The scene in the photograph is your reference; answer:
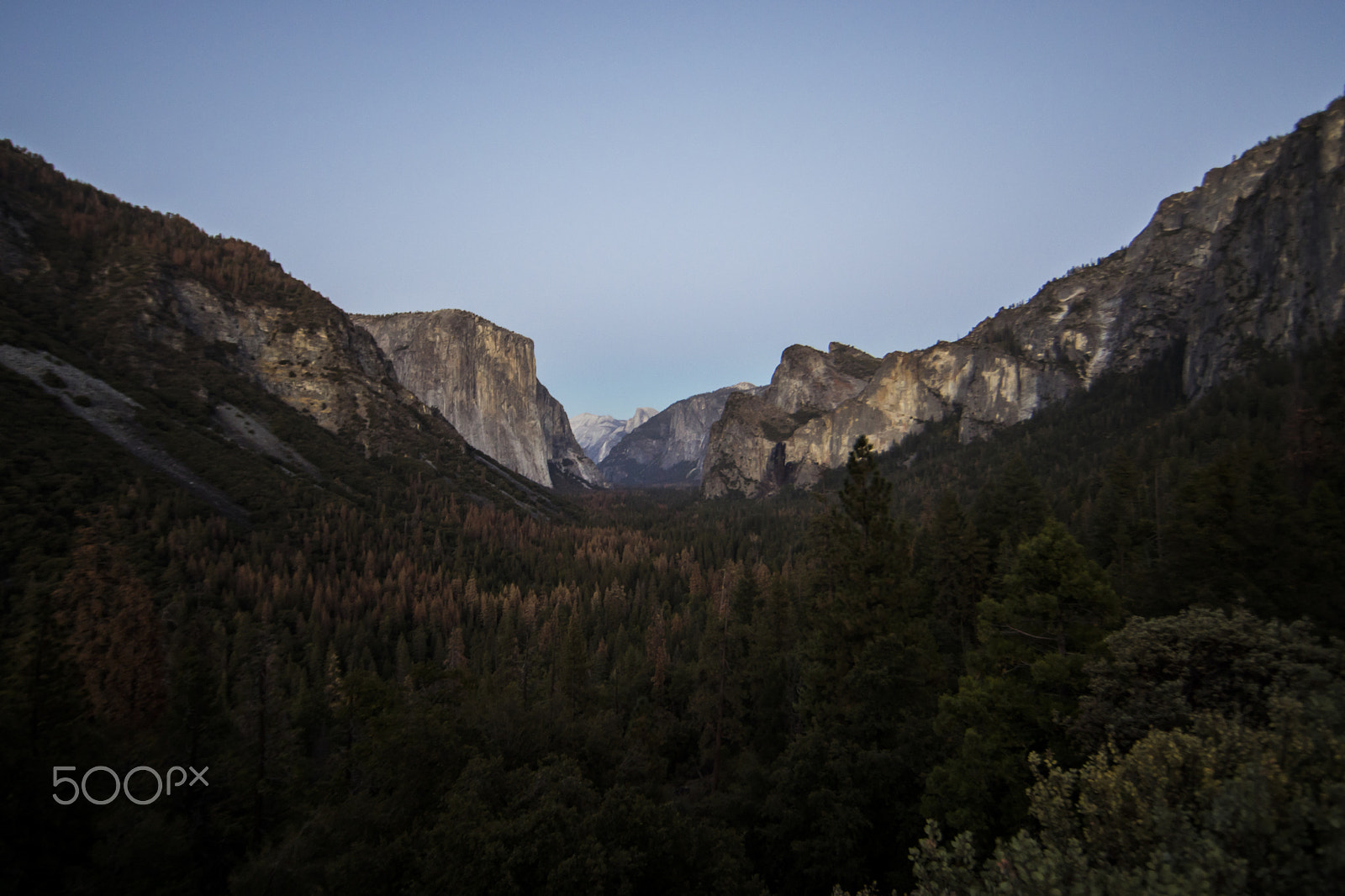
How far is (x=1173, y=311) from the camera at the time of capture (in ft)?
374

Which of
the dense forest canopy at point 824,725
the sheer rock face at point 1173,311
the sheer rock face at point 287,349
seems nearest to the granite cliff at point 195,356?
the sheer rock face at point 287,349

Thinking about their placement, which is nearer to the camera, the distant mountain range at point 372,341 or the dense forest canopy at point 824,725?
the dense forest canopy at point 824,725

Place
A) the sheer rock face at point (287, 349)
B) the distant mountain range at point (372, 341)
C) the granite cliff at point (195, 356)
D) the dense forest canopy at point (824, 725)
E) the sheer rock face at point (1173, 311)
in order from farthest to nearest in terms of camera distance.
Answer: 1. the sheer rock face at point (287, 349)
2. the granite cliff at point (195, 356)
3. the distant mountain range at point (372, 341)
4. the sheer rock face at point (1173, 311)
5. the dense forest canopy at point (824, 725)

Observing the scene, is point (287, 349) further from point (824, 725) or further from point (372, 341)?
point (824, 725)

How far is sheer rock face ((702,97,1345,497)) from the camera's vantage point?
70.8 meters

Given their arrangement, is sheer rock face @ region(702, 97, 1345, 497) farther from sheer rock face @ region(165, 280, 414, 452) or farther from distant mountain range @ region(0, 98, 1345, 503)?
sheer rock face @ region(165, 280, 414, 452)

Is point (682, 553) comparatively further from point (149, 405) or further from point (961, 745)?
point (149, 405)

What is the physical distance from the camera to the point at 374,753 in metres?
17.8

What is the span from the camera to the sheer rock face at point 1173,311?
70.8 m

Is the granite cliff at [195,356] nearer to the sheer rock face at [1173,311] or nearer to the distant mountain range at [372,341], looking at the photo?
the distant mountain range at [372,341]

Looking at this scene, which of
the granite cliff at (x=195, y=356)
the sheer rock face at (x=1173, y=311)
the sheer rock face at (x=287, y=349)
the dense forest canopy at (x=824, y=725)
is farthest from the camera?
the sheer rock face at (x=287, y=349)

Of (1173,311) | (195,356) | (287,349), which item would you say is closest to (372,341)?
(287,349)

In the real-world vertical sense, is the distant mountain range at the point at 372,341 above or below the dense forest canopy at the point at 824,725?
above

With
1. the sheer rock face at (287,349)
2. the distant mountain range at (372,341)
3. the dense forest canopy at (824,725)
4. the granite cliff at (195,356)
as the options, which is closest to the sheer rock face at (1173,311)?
the distant mountain range at (372,341)
